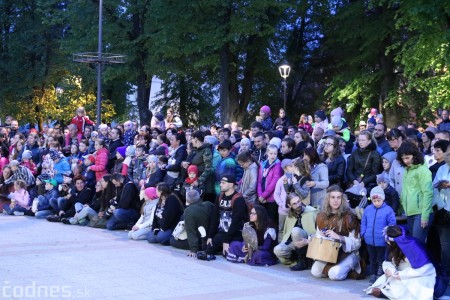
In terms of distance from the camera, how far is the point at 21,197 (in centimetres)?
1648

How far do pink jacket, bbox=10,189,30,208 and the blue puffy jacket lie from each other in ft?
33.8

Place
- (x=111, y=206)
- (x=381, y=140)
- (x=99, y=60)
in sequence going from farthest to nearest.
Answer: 1. (x=99, y=60)
2. (x=111, y=206)
3. (x=381, y=140)

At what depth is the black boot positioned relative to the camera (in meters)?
9.83

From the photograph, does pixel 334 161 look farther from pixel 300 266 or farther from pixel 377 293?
pixel 377 293

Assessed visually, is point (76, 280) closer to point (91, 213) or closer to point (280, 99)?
point (91, 213)

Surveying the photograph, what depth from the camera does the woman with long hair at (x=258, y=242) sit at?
33.7ft

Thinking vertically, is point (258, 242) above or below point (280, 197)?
below

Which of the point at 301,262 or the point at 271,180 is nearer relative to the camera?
the point at 301,262

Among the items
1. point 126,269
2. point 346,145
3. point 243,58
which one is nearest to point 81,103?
point 243,58

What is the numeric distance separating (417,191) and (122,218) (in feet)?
22.9

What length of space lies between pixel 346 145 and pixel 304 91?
20.4 meters

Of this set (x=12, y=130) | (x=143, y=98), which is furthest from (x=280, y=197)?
(x=143, y=98)

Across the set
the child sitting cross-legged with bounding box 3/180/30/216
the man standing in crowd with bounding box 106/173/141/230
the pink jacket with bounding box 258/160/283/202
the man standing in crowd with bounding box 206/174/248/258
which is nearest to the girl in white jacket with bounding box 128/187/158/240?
the man standing in crowd with bounding box 106/173/141/230

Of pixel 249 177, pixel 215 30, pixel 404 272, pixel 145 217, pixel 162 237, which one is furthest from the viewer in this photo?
pixel 215 30
